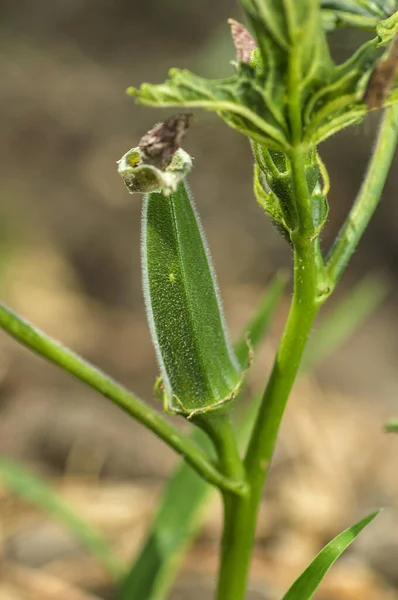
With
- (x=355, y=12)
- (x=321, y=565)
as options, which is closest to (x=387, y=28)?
(x=355, y=12)

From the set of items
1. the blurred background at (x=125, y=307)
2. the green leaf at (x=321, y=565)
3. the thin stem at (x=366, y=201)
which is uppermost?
the thin stem at (x=366, y=201)

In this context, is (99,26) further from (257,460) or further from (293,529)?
(257,460)

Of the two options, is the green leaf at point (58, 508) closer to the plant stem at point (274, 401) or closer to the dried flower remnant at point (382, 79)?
the plant stem at point (274, 401)

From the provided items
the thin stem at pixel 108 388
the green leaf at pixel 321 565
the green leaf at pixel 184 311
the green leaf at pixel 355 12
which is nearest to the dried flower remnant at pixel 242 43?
the green leaf at pixel 355 12

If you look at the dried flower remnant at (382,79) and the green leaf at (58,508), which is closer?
the dried flower remnant at (382,79)

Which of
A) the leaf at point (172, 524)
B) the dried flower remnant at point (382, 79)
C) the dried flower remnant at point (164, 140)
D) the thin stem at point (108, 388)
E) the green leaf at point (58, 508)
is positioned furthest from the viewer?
the green leaf at point (58, 508)

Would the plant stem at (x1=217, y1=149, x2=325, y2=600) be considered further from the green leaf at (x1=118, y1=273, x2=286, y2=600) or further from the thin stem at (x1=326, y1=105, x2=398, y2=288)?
the green leaf at (x1=118, y1=273, x2=286, y2=600)

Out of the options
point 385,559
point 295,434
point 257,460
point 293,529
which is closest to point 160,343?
point 257,460
